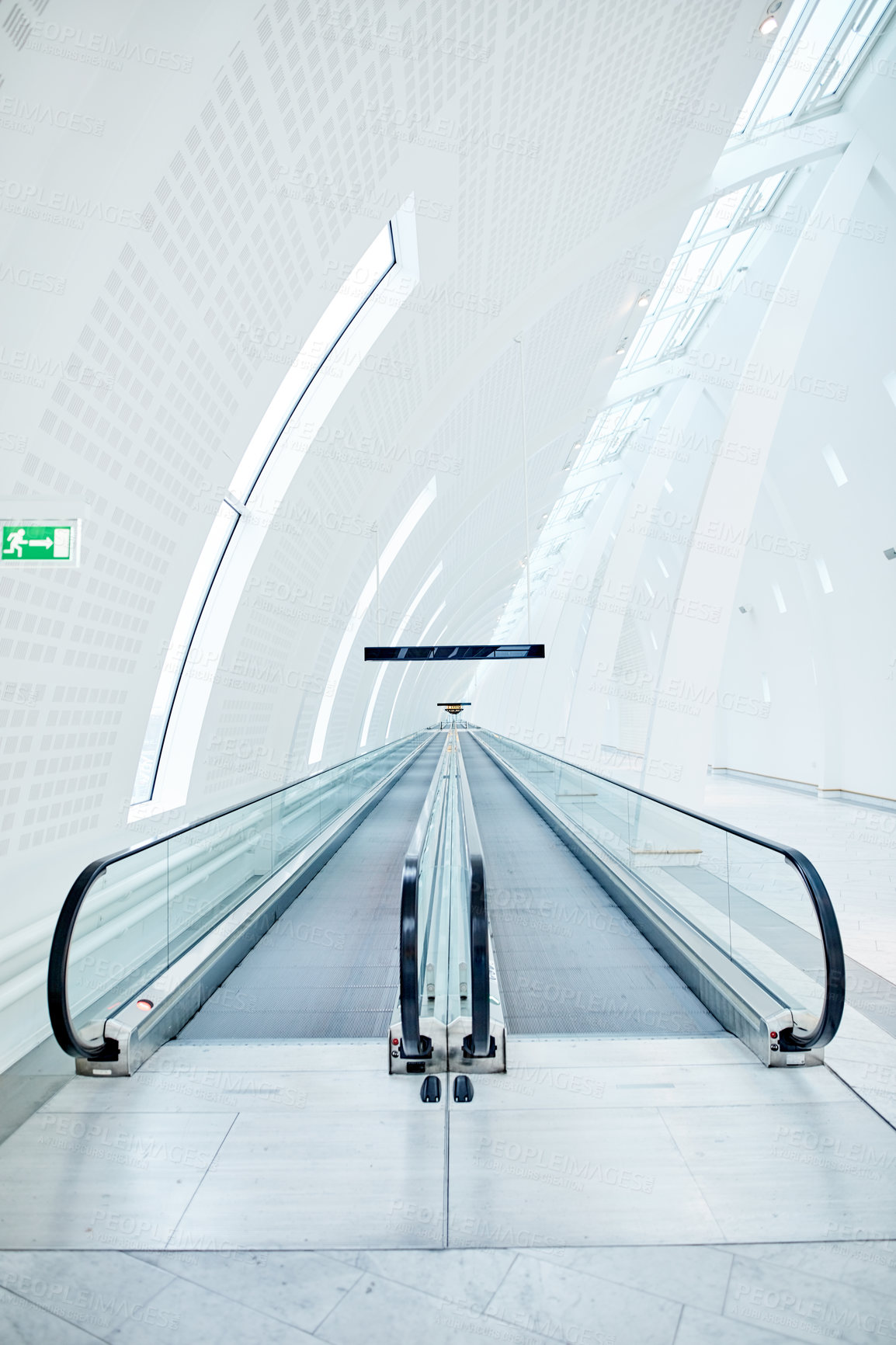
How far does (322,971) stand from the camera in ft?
20.5

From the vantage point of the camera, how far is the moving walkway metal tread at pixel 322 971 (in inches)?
204

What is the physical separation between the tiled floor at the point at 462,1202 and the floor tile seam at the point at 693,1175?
12 mm

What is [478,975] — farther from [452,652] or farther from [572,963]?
[452,652]

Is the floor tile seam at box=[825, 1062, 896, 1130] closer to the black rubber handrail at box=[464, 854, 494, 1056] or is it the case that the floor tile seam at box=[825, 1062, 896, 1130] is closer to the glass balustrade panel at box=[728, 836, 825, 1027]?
the glass balustrade panel at box=[728, 836, 825, 1027]

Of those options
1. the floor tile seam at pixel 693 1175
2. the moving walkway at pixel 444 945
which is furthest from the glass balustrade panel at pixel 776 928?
the floor tile seam at pixel 693 1175

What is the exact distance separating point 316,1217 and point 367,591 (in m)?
15.2

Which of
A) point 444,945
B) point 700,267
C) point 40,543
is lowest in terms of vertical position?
point 444,945

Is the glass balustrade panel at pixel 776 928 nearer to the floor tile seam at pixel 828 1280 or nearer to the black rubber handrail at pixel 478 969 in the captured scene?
the floor tile seam at pixel 828 1280

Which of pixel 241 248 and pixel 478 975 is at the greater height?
pixel 241 248

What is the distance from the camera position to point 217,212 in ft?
17.8

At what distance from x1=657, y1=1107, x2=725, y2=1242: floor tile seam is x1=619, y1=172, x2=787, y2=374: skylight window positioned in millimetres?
11734

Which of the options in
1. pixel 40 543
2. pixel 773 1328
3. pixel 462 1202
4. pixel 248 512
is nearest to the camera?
A: pixel 773 1328

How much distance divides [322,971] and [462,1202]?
129 inches

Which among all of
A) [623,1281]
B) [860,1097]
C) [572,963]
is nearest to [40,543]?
[623,1281]
